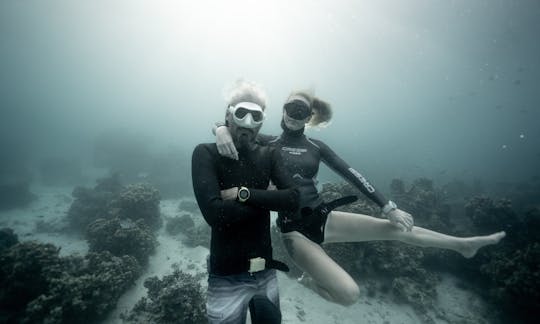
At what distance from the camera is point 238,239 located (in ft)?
8.91

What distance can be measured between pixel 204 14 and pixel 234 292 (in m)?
96.6

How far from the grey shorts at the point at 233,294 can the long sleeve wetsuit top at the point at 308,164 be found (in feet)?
5.70

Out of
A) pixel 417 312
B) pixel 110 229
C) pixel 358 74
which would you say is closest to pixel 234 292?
pixel 417 312

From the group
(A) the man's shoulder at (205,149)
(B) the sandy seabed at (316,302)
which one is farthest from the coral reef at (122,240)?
(A) the man's shoulder at (205,149)

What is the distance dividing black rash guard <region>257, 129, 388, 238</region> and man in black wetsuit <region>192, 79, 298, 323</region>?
1373mm

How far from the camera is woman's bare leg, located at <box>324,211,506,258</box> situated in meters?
4.33

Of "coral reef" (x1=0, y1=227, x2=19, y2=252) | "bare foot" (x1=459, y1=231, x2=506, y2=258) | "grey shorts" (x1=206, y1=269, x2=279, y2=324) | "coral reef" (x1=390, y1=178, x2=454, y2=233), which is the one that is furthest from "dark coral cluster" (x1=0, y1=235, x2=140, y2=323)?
"coral reef" (x1=390, y1=178, x2=454, y2=233)

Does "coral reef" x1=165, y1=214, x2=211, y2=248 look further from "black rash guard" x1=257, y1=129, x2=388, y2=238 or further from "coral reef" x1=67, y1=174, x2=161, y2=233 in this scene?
"black rash guard" x1=257, y1=129, x2=388, y2=238

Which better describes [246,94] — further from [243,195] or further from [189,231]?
[189,231]

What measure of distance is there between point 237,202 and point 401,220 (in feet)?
10.2

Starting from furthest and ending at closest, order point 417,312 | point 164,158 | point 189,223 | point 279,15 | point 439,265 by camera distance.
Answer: point 279,15 → point 164,158 → point 189,223 → point 439,265 → point 417,312

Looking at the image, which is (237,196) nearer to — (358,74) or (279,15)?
(279,15)

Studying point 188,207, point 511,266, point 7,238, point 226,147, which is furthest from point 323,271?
point 188,207

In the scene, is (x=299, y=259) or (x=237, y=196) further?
(x=299, y=259)
